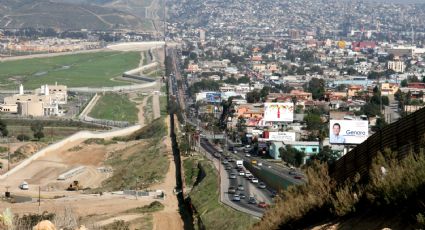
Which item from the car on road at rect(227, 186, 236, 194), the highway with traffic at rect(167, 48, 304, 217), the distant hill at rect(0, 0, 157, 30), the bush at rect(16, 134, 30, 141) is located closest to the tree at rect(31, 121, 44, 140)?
the bush at rect(16, 134, 30, 141)

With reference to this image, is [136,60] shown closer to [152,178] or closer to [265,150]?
[265,150]

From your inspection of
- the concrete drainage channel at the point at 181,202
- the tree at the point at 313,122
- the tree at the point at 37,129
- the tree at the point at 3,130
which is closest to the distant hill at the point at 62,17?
the tree at the point at 37,129

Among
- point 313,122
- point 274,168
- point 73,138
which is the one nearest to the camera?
point 274,168

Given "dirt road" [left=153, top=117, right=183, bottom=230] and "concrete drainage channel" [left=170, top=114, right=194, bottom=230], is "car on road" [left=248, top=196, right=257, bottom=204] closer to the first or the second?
"concrete drainage channel" [left=170, top=114, right=194, bottom=230]

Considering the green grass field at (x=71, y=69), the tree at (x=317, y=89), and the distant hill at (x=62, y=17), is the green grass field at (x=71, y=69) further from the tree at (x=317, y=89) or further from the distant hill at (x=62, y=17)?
the distant hill at (x=62, y=17)

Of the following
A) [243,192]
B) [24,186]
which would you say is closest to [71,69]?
[24,186]

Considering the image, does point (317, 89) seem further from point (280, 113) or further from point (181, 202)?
point (181, 202)

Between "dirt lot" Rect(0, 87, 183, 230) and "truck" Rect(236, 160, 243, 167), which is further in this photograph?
"truck" Rect(236, 160, 243, 167)
